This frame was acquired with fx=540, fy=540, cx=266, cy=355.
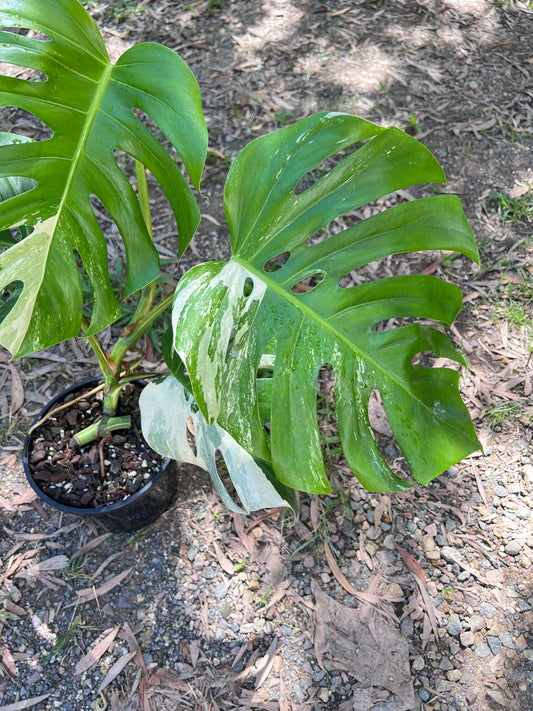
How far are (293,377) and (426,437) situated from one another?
29 cm

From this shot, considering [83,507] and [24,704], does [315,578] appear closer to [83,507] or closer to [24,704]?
[83,507]

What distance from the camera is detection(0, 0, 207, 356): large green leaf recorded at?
986 mm

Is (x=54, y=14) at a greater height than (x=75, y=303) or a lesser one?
greater

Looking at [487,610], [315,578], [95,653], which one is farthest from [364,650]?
[95,653]

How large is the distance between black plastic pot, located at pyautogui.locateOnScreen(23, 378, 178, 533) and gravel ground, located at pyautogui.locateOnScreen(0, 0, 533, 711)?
10 centimetres

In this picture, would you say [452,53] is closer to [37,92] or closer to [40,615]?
[37,92]

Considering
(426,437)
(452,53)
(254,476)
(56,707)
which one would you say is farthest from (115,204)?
(452,53)

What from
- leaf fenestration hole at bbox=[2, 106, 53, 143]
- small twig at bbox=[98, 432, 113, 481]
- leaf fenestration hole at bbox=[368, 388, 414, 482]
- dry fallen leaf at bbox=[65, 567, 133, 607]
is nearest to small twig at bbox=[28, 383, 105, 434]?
small twig at bbox=[98, 432, 113, 481]

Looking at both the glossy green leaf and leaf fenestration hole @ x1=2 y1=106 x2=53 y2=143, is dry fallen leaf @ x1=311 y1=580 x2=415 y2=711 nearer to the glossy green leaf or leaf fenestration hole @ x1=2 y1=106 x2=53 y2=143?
the glossy green leaf

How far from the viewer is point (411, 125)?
2.44 m

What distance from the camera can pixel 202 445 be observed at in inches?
51.3

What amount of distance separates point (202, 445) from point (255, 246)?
49 cm

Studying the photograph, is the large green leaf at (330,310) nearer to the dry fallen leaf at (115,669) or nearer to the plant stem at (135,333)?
the plant stem at (135,333)

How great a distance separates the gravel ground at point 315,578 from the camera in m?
1.49
